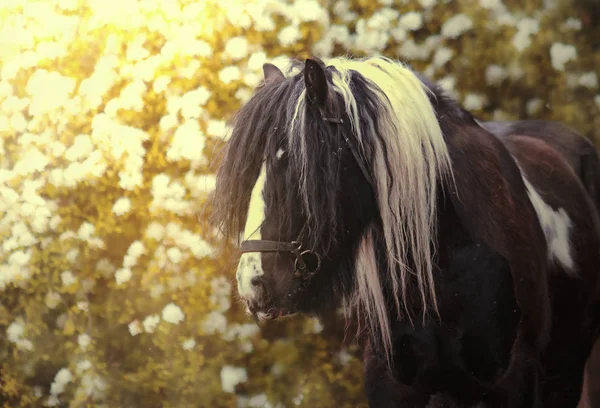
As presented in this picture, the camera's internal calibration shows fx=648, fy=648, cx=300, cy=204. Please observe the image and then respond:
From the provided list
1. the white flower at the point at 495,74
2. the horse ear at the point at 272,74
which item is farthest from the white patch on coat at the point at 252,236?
the white flower at the point at 495,74

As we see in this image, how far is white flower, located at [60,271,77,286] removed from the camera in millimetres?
2885

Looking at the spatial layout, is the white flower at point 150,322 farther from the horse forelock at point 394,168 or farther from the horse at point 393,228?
the horse forelock at point 394,168

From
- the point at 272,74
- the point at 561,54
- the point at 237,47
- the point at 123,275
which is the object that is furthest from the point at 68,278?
the point at 561,54

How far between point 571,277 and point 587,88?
3.39 ft

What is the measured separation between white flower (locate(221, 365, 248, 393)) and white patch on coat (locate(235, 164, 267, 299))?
148 cm

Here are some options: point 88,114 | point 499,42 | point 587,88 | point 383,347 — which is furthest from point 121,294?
point 587,88

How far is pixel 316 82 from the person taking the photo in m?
1.44

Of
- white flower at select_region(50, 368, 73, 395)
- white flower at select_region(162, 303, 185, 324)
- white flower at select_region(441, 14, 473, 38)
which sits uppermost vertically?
white flower at select_region(441, 14, 473, 38)

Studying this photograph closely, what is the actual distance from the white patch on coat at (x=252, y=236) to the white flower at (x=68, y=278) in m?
1.70

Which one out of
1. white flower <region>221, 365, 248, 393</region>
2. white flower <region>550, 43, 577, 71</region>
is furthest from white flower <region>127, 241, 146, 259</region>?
white flower <region>550, 43, 577, 71</region>

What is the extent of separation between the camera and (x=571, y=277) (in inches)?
87.7

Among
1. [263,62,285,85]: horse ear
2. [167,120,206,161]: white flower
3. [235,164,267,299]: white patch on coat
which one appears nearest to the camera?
[235,164,267,299]: white patch on coat

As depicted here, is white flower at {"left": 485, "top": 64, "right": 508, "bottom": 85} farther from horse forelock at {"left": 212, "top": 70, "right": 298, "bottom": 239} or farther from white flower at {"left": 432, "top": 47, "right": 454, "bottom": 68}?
horse forelock at {"left": 212, "top": 70, "right": 298, "bottom": 239}

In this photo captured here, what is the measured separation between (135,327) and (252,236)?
161 centimetres
